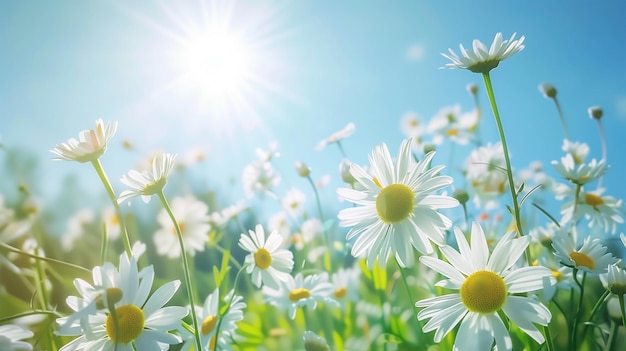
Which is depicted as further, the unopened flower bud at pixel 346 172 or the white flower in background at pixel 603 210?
the white flower in background at pixel 603 210

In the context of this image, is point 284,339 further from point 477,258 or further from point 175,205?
point 477,258

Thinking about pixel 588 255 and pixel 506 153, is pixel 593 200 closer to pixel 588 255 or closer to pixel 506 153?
pixel 588 255

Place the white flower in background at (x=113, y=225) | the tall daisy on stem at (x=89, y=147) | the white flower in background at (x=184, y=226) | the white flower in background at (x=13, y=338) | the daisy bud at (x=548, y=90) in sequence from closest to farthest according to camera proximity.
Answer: the white flower in background at (x=13, y=338) → the tall daisy on stem at (x=89, y=147) → the daisy bud at (x=548, y=90) → the white flower in background at (x=184, y=226) → the white flower in background at (x=113, y=225)

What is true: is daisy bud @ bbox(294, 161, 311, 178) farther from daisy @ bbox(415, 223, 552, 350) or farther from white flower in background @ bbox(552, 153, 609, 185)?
daisy @ bbox(415, 223, 552, 350)

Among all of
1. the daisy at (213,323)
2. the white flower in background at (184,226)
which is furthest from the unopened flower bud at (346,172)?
the white flower in background at (184,226)

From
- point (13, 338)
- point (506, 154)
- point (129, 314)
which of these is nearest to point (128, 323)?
point (129, 314)

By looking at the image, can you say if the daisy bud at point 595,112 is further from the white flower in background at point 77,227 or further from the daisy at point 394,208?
the white flower in background at point 77,227

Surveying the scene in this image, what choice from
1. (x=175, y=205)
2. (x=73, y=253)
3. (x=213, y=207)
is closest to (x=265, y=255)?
(x=175, y=205)
